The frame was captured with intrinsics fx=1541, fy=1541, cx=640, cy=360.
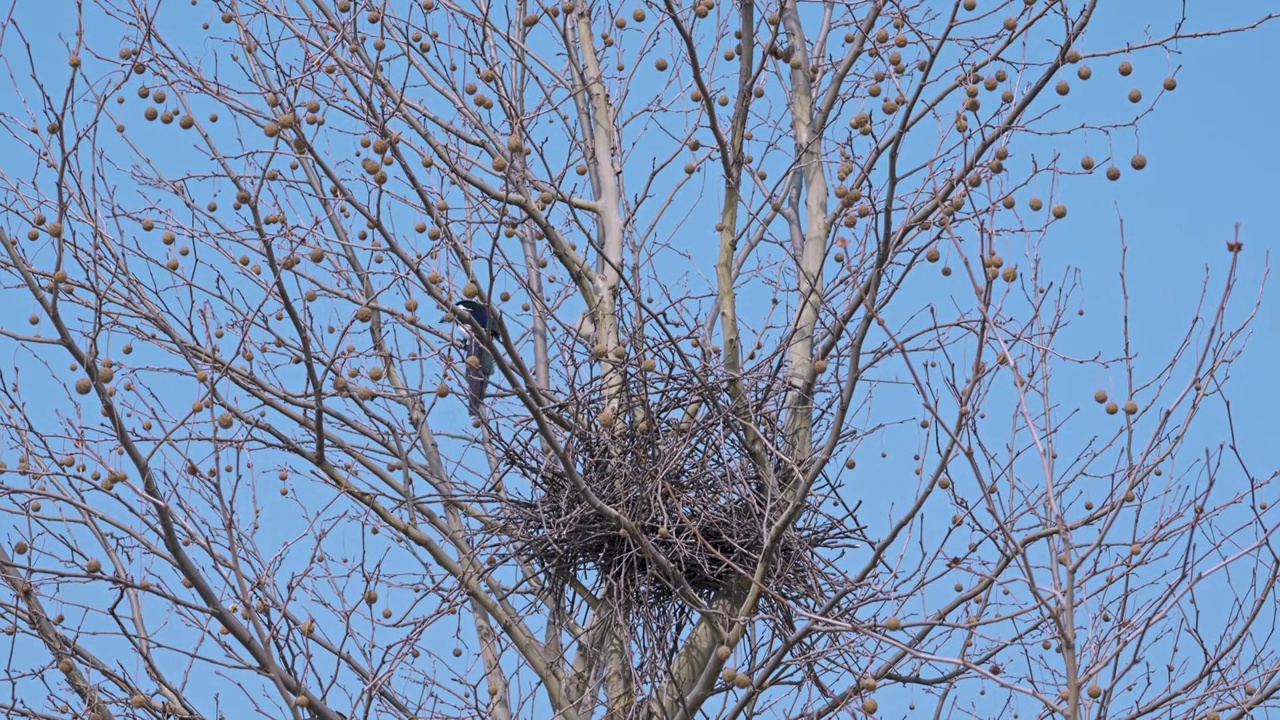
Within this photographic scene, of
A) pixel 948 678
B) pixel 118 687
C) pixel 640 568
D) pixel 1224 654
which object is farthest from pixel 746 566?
pixel 118 687

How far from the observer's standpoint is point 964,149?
4.55m

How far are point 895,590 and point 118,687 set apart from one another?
91.5 inches

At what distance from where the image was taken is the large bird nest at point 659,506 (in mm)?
4977

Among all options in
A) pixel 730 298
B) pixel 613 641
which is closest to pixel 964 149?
pixel 730 298

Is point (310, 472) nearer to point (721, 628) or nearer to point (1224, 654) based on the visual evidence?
point (721, 628)

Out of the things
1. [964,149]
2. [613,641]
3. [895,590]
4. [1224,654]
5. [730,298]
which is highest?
[730,298]

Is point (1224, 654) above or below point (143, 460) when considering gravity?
below

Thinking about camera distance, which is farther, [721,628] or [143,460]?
[721,628]

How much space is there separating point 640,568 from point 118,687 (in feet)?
5.53

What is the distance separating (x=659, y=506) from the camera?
495cm

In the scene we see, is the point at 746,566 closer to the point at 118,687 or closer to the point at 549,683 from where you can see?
the point at 549,683

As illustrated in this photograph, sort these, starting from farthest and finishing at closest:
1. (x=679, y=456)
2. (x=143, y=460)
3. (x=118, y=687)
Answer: (x=679, y=456), (x=118, y=687), (x=143, y=460)

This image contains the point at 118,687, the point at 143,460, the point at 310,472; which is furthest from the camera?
the point at 310,472

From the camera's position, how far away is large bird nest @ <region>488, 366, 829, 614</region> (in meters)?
4.98
